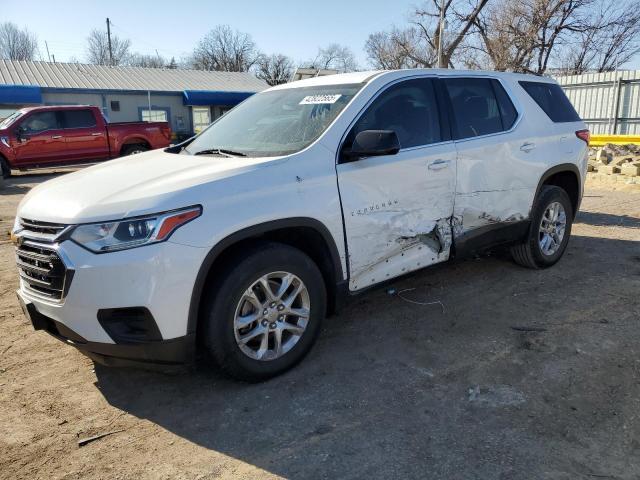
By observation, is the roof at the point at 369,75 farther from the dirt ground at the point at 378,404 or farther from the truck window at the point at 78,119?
the truck window at the point at 78,119

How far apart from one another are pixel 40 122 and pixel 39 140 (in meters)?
0.55

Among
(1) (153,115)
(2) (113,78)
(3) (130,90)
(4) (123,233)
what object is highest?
(2) (113,78)

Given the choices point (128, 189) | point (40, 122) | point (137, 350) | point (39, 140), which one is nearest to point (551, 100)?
point (128, 189)

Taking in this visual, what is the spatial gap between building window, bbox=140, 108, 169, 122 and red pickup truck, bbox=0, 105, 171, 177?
15.5 meters

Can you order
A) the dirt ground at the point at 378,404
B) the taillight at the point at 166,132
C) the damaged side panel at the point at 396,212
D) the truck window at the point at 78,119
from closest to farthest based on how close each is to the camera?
the dirt ground at the point at 378,404 < the damaged side panel at the point at 396,212 < the truck window at the point at 78,119 < the taillight at the point at 166,132

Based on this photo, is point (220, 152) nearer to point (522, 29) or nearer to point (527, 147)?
point (527, 147)

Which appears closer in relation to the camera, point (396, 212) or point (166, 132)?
point (396, 212)

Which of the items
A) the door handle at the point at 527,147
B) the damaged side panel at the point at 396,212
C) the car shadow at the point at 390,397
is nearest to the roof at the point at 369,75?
the damaged side panel at the point at 396,212

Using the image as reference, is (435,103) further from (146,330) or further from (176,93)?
(176,93)

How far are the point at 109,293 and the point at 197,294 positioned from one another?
45 cm

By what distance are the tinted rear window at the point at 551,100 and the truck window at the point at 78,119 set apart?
14.1m

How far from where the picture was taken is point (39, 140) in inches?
606

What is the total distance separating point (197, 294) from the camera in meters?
2.88

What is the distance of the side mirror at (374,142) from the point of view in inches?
133
